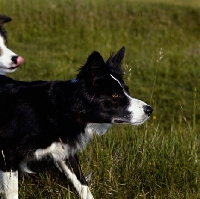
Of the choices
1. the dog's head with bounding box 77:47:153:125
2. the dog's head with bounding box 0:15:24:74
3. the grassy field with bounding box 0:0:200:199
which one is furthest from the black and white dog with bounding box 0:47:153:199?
the dog's head with bounding box 0:15:24:74

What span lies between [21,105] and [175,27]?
31.9ft

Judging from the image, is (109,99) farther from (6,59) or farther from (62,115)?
(6,59)

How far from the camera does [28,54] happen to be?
38.6ft

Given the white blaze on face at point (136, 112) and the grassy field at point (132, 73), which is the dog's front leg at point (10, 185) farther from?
the white blaze on face at point (136, 112)

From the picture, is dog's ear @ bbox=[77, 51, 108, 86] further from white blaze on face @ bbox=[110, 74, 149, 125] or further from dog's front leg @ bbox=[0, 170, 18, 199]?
dog's front leg @ bbox=[0, 170, 18, 199]

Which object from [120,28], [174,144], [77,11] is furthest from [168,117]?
[77,11]

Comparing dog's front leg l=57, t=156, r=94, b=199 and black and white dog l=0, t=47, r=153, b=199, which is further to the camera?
dog's front leg l=57, t=156, r=94, b=199

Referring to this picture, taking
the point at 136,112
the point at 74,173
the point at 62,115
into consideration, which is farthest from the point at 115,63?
the point at 74,173

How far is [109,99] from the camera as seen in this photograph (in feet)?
14.1

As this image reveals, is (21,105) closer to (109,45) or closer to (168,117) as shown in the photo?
(168,117)

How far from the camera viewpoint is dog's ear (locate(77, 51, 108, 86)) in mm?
4053

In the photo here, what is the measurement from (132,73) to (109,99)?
6.25m

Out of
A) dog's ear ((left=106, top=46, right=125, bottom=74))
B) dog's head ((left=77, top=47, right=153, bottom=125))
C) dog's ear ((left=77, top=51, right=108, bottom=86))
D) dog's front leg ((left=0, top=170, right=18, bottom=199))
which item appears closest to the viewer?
dog's ear ((left=77, top=51, right=108, bottom=86))

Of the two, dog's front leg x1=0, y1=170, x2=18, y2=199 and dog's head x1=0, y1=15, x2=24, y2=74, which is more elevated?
dog's head x1=0, y1=15, x2=24, y2=74
